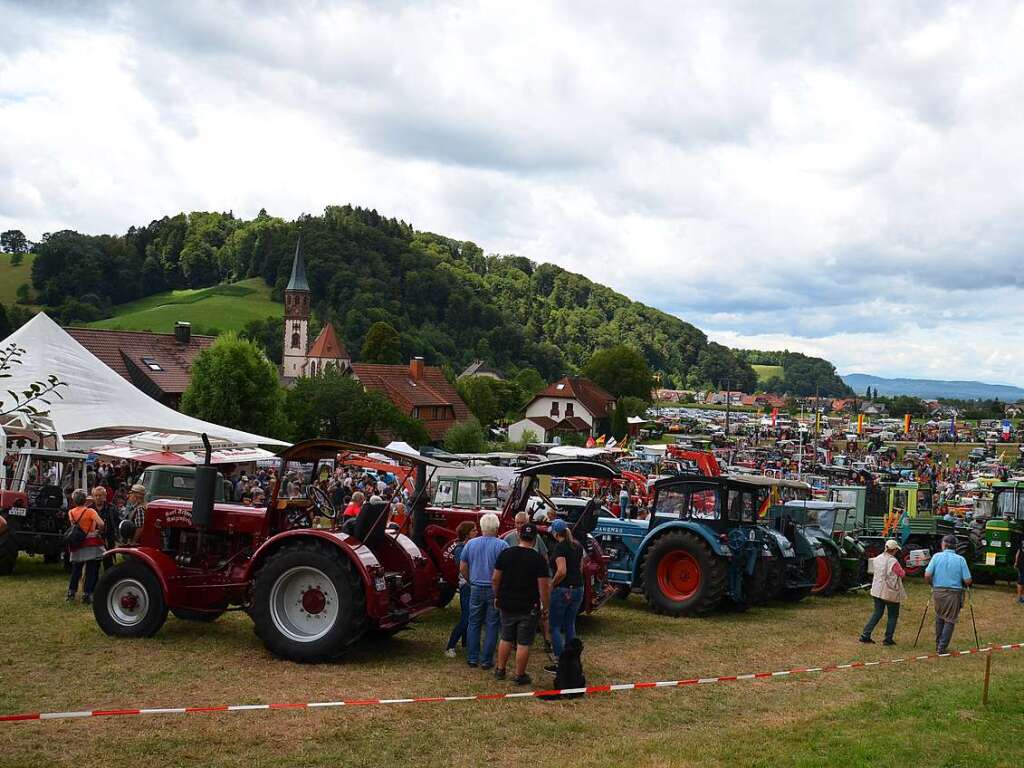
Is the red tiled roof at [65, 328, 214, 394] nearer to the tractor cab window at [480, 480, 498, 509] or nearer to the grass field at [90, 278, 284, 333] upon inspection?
the tractor cab window at [480, 480, 498, 509]

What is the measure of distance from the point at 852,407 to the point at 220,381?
124 metres

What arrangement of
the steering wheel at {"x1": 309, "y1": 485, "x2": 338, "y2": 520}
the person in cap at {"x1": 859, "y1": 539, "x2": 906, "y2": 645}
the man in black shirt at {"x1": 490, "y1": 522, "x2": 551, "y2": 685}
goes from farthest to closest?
the person in cap at {"x1": 859, "y1": 539, "x2": 906, "y2": 645} < the steering wheel at {"x1": 309, "y1": 485, "x2": 338, "y2": 520} < the man in black shirt at {"x1": 490, "y1": 522, "x2": 551, "y2": 685}

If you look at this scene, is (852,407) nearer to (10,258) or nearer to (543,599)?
(10,258)

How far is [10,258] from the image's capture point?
401 feet

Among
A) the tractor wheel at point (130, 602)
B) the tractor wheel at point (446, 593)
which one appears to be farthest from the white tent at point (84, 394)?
the tractor wheel at point (130, 602)

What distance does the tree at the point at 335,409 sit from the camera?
1767 inches

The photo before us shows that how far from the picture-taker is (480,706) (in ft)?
25.1

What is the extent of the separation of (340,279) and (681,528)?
383 feet

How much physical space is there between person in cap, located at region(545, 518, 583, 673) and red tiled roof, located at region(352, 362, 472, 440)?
58.8 m

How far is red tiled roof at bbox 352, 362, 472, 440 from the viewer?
2751 inches

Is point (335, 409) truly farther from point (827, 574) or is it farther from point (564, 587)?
point (564, 587)

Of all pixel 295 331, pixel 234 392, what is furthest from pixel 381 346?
pixel 234 392

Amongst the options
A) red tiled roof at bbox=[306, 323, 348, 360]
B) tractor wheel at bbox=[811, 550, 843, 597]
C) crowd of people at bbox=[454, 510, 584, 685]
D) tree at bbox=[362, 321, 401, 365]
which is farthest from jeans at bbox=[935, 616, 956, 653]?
tree at bbox=[362, 321, 401, 365]

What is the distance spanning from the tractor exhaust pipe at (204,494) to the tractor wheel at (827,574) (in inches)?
410
